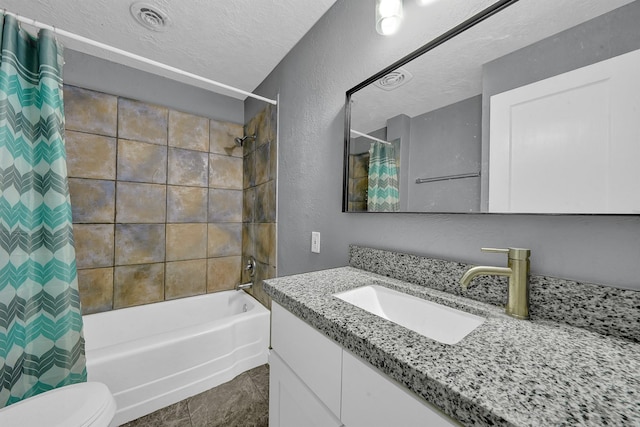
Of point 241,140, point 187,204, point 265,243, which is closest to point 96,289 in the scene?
point 187,204

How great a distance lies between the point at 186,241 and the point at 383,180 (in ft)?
5.81

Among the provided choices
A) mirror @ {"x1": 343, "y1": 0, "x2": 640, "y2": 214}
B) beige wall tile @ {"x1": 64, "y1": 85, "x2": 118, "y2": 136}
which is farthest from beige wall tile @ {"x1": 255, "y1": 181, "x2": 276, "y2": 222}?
beige wall tile @ {"x1": 64, "y1": 85, "x2": 118, "y2": 136}

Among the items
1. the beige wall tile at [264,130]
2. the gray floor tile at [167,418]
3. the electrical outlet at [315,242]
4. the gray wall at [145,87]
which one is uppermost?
the gray wall at [145,87]

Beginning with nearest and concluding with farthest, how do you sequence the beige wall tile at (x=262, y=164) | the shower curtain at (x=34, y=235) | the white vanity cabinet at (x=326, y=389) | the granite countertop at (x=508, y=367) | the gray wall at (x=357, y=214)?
the granite countertop at (x=508, y=367)
the white vanity cabinet at (x=326, y=389)
the gray wall at (x=357, y=214)
the shower curtain at (x=34, y=235)
the beige wall tile at (x=262, y=164)

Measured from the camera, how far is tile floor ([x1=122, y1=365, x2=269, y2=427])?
1211 mm

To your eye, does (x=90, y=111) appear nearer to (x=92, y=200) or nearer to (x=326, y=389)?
(x=92, y=200)

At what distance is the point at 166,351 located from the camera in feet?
4.21

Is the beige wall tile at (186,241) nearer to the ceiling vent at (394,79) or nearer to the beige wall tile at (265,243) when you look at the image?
the beige wall tile at (265,243)

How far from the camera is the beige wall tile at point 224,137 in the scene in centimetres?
213

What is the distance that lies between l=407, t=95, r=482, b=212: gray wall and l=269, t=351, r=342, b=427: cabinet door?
0.65 meters

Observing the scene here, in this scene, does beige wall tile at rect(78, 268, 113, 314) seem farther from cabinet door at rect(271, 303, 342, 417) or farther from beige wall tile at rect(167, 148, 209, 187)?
cabinet door at rect(271, 303, 342, 417)

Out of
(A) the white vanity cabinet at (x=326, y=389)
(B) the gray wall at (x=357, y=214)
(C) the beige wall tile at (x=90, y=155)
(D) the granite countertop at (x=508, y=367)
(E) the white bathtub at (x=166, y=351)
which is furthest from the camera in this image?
(C) the beige wall tile at (x=90, y=155)

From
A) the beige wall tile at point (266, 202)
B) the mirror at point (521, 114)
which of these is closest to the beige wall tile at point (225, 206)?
the beige wall tile at point (266, 202)

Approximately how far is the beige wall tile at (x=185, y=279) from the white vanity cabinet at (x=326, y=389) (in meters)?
1.55
